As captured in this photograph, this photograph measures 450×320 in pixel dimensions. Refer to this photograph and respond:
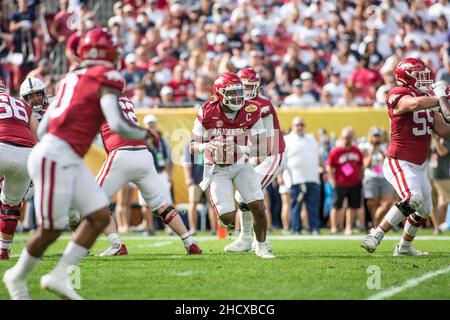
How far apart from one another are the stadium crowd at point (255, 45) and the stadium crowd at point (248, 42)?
2cm

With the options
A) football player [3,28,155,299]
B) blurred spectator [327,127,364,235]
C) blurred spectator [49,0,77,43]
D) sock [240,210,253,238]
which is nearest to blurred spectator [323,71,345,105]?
blurred spectator [327,127,364,235]

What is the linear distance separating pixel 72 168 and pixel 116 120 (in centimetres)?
49

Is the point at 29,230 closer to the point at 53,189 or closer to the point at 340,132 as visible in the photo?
the point at 340,132

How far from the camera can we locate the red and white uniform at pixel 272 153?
33.6 ft

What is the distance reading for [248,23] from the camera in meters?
18.5

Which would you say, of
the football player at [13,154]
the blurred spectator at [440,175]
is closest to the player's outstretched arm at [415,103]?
the football player at [13,154]

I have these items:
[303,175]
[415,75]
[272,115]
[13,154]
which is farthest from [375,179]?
[13,154]

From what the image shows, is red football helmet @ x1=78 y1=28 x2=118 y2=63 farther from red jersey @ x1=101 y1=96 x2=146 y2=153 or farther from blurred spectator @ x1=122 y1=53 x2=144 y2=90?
blurred spectator @ x1=122 y1=53 x2=144 y2=90

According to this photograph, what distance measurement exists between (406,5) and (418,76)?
9894 millimetres

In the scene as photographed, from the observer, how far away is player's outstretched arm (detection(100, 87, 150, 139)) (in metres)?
6.13

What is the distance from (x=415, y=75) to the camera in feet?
29.9
